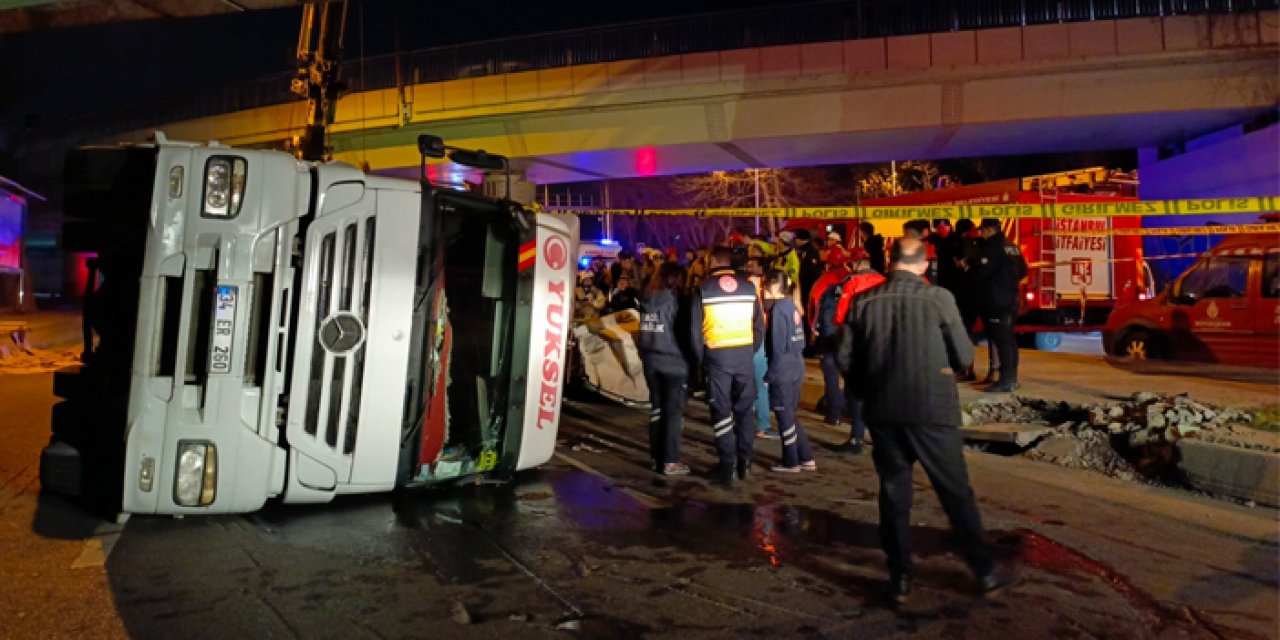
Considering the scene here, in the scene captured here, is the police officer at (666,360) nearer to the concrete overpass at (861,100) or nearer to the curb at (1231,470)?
the curb at (1231,470)

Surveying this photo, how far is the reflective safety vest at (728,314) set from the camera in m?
6.25

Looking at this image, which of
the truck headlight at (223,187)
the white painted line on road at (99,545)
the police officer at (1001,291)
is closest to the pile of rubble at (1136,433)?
the police officer at (1001,291)

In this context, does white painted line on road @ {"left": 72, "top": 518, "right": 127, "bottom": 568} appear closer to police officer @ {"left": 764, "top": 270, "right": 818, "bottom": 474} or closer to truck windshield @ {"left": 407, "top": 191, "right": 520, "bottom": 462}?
truck windshield @ {"left": 407, "top": 191, "right": 520, "bottom": 462}

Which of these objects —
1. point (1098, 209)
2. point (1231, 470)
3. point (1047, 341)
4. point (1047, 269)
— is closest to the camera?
point (1231, 470)

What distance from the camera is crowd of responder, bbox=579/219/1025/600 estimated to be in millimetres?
3982

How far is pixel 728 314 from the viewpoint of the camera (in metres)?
6.25

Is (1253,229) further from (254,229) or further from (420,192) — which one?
(254,229)

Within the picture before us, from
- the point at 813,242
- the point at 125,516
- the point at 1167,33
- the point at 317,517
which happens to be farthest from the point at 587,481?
the point at 1167,33

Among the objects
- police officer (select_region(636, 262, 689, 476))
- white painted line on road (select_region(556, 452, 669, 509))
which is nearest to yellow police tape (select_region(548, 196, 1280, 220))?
police officer (select_region(636, 262, 689, 476))

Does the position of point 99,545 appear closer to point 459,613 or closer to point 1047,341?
point 459,613

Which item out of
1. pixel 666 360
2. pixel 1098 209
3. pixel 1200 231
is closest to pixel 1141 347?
pixel 1200 231

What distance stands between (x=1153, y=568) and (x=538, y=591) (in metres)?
3.25

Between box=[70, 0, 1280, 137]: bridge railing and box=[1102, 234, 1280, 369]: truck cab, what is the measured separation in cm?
738

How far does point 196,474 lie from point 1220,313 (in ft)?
37.4
